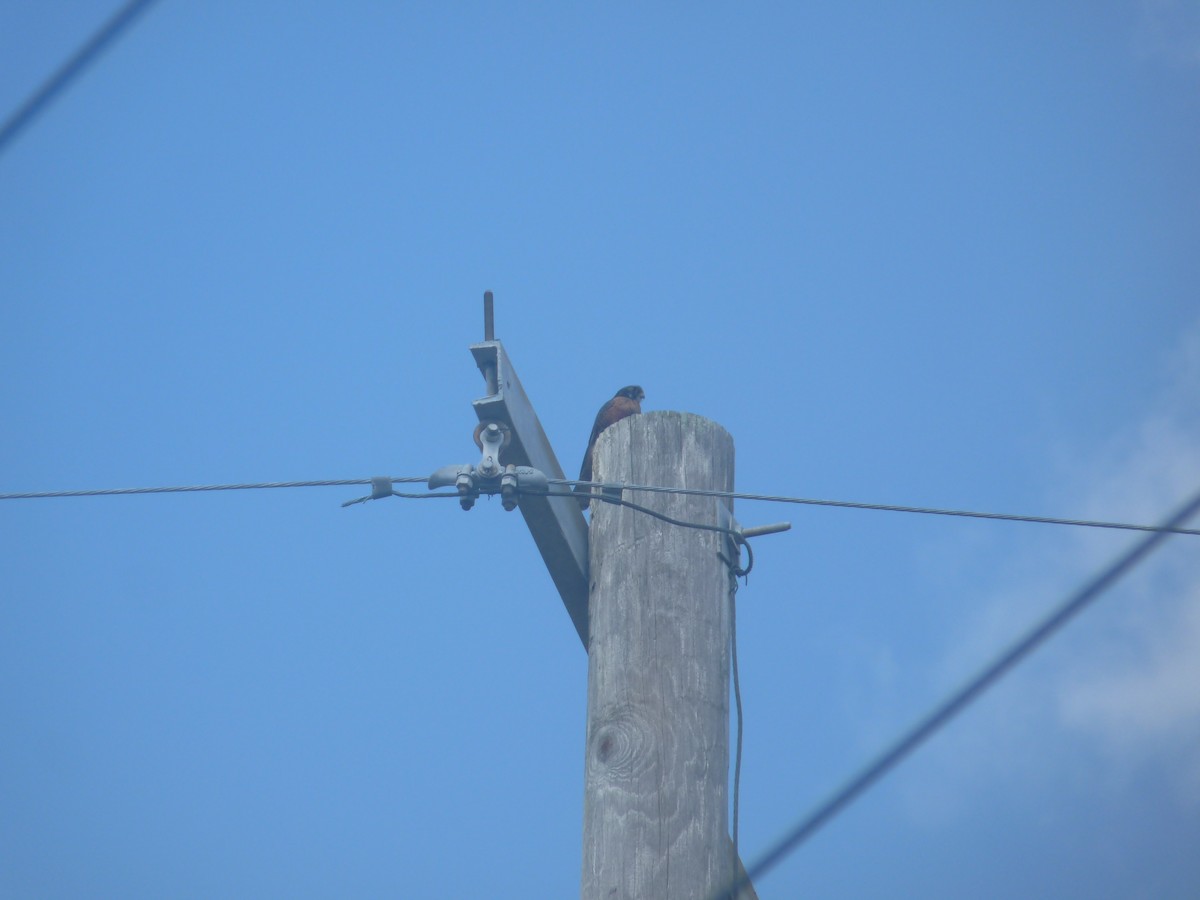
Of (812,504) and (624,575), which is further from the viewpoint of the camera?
(812,504)

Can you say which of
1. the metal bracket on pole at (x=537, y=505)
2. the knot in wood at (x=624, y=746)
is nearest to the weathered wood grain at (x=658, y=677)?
the knot in wood at (x=624, y=746)

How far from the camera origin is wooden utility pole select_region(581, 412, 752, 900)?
260 cm

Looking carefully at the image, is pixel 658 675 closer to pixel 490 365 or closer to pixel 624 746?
pixel 624 746

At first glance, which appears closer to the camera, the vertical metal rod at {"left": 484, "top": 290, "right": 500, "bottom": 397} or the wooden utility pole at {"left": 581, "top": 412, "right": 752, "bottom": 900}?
the wooden utility pole at {"left": 581, "top": 412, "right": 752, "bottom": 900}

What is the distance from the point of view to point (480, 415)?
3195mm

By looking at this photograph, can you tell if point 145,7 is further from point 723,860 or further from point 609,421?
point 609,421

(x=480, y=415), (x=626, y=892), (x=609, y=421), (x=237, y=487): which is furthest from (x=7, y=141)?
(x=609, y=421)

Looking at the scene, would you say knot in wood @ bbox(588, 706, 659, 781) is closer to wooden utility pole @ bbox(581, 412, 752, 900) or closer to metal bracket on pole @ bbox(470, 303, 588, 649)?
wooden utility pole @ bbox(581, 412, 752, 900)

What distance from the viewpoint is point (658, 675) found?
278 cm

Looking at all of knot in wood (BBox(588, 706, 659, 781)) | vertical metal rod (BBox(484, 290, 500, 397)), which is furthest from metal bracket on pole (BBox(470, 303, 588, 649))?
knot in wood (BBox(588, 706, 659, 781))

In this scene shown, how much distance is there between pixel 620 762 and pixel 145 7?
8.43 feet

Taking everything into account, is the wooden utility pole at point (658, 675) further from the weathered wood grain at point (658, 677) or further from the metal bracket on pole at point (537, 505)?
the metal bracket on pole at point (537, 505)

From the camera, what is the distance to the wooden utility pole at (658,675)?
260 cm

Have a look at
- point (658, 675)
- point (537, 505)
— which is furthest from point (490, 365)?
point (658, 675)
